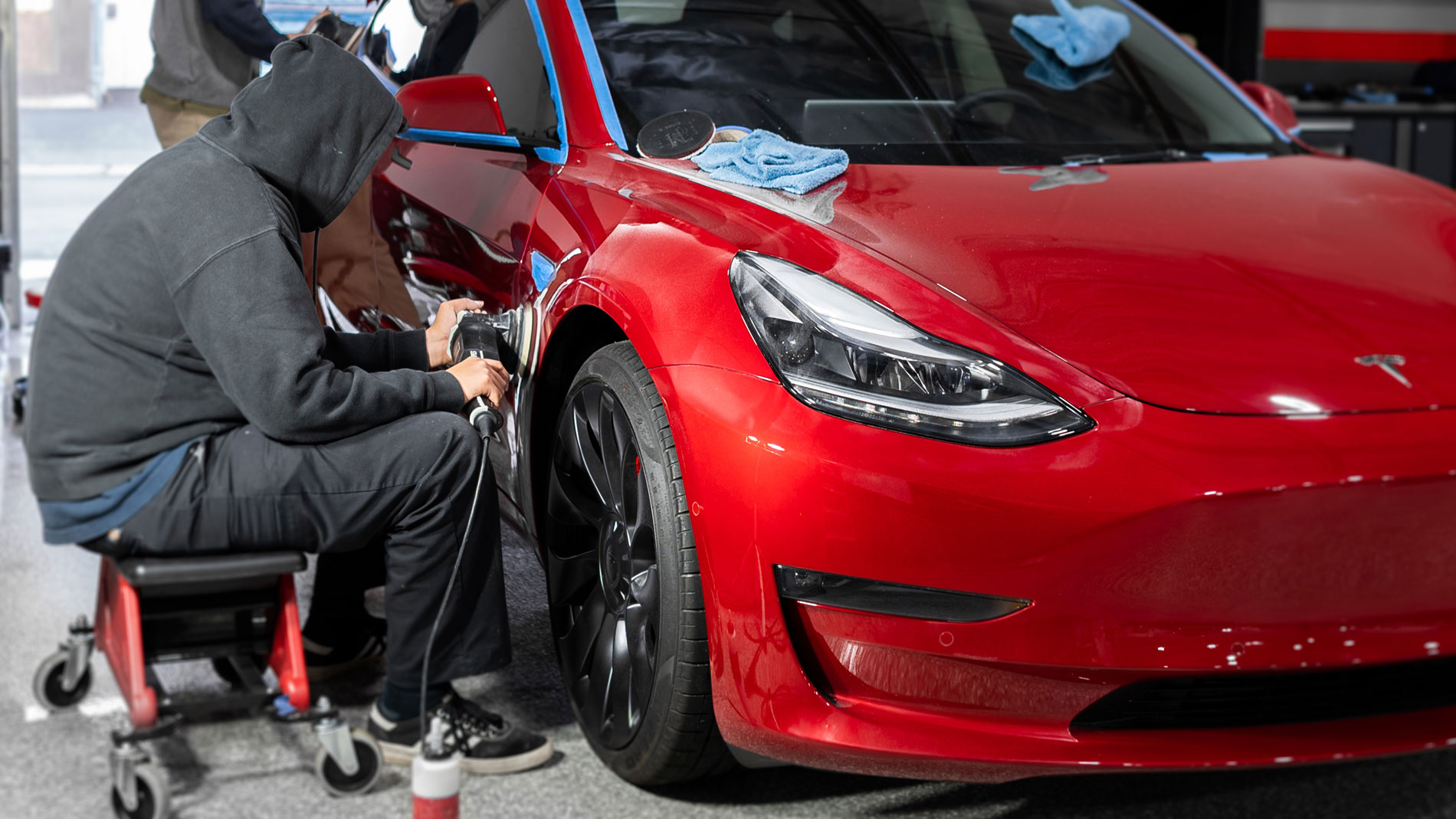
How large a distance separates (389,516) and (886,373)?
804mm

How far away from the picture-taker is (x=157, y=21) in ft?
14.2

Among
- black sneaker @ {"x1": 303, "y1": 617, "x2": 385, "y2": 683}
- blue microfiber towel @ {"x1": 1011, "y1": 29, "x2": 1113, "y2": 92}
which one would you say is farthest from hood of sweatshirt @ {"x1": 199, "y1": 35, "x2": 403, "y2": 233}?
blue microfiber towel @ {"x1": 1011, "y1": 29, "x2": 1113, "y2": 92}

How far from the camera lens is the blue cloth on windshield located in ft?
6.11

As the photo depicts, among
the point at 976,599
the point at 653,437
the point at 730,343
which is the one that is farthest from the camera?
the point at 653,437

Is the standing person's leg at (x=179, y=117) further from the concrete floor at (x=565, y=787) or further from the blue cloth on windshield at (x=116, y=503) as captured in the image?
the blue cloth on windshield at (x=116, y=503)

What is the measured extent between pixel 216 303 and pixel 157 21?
9.83ft

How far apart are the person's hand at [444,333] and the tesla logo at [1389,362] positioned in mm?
1321

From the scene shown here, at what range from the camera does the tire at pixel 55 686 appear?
224 centimetres

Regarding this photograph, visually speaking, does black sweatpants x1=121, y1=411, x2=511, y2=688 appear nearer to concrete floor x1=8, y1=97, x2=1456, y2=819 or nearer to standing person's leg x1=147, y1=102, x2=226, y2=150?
concrete floor x1=8, y1=97, x2=1456, y2=819

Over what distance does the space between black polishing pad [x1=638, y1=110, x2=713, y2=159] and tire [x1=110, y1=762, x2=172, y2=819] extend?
1114mm

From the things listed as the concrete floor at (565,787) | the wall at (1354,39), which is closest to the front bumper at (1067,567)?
the concrete floor at (565,787)

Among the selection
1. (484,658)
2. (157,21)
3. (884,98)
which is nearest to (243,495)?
(484,658)

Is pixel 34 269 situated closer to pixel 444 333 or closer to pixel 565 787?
pixel 444 333

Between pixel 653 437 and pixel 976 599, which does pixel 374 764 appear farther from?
pixel 976 599
